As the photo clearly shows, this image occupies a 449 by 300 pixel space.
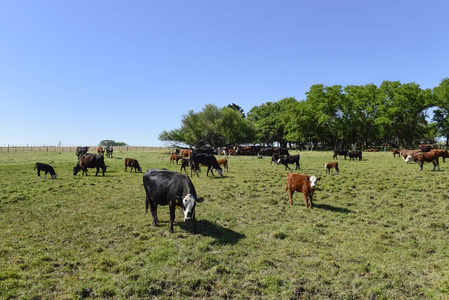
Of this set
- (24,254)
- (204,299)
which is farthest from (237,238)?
(24,254)

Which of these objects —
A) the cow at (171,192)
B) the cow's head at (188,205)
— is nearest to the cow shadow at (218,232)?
the cow at (171,192)

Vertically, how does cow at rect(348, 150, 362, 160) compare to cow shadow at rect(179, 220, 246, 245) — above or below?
above

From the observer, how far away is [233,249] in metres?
7.18

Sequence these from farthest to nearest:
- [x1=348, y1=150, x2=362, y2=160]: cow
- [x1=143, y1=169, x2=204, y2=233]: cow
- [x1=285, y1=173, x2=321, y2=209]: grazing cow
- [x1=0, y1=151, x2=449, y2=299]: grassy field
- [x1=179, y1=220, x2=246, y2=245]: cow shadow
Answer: [x1=348, y1=150, x2=362, y2=160]: cow
[x1=285, y1=173, x2=321, y2=209]: grazing cow
[x1=143, y1=169, x2=204, y2=233]: cow
[x1=179, y1=220, x2=246, y2=245]: cow shadow
[x1=0, y1=151, x2=449, y2=299]: grassy field

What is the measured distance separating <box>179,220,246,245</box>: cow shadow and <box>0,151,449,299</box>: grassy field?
0.11ft

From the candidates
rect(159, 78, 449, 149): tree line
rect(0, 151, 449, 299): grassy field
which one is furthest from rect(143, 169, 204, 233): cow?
rect(159, 78, 449, 149): tree line

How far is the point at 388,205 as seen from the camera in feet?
37.7

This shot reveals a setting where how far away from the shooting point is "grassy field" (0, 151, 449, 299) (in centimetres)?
535

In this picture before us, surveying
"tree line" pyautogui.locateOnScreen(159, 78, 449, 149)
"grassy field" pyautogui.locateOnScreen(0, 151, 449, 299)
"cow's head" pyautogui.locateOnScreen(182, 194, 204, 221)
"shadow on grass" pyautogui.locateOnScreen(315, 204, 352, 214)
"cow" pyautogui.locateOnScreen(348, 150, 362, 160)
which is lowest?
"grassy field" pyautogui.locateOnScreen(0, 151, 449, 299)

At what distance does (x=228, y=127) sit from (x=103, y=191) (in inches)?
1975

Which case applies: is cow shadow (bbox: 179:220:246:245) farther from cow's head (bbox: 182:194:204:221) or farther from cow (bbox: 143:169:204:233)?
cow's head (bbox: 182:194:204:221)

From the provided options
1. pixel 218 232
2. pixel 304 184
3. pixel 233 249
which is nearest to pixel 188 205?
pixel 218 232

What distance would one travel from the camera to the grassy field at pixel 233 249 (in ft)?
17.5

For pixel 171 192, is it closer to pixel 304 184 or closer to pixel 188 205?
pixel 188 205
